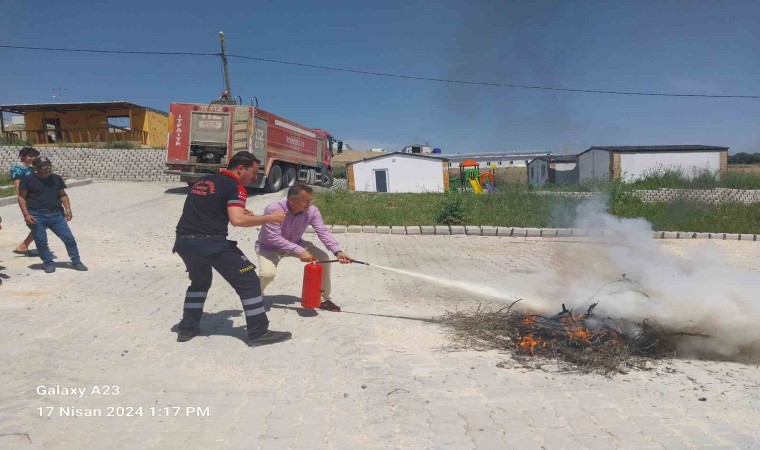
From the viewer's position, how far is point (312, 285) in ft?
17.8

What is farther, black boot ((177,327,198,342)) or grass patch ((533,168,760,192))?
grass patch ((533,168,760,192))

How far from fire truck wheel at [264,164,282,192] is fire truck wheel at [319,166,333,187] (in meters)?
5.51

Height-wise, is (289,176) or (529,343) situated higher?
(289,176)

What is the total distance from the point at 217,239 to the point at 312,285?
1299mm

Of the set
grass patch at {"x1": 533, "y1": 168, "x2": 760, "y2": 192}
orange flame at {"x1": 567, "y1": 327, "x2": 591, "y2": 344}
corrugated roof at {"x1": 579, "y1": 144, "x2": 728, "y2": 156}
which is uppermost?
corrugated roof at {"x1": 579, "y1": 144, "x2": 728, "y2": 156}

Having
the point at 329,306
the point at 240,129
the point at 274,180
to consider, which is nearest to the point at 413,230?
the point at 329,306

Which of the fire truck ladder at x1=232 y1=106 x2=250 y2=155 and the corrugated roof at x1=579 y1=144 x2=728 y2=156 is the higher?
the corrugated roof at x1=579 y1=144 x2=728 y2=156

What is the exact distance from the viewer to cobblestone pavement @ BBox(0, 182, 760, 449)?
3111 millimetres

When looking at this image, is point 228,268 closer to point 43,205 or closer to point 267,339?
point 267,339

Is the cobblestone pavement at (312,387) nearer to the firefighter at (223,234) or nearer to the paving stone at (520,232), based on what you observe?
the firefighter at (223,234)

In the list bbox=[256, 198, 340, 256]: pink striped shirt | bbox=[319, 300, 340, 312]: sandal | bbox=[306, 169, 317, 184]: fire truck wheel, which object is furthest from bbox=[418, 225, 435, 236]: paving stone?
bbox=[306, 169, 317, 184]: fire truck wheel

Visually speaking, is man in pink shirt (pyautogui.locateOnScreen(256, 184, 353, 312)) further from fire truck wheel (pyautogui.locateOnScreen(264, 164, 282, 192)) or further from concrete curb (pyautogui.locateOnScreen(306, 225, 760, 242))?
fire truck wheel (pyautogui.locateOnScreen(264, 164, 282, 192))

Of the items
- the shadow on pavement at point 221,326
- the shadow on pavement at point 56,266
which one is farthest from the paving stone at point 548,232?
the shadow on pavement at point 56,266

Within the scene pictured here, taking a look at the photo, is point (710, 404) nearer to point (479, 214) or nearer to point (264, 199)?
point (479, 214)
